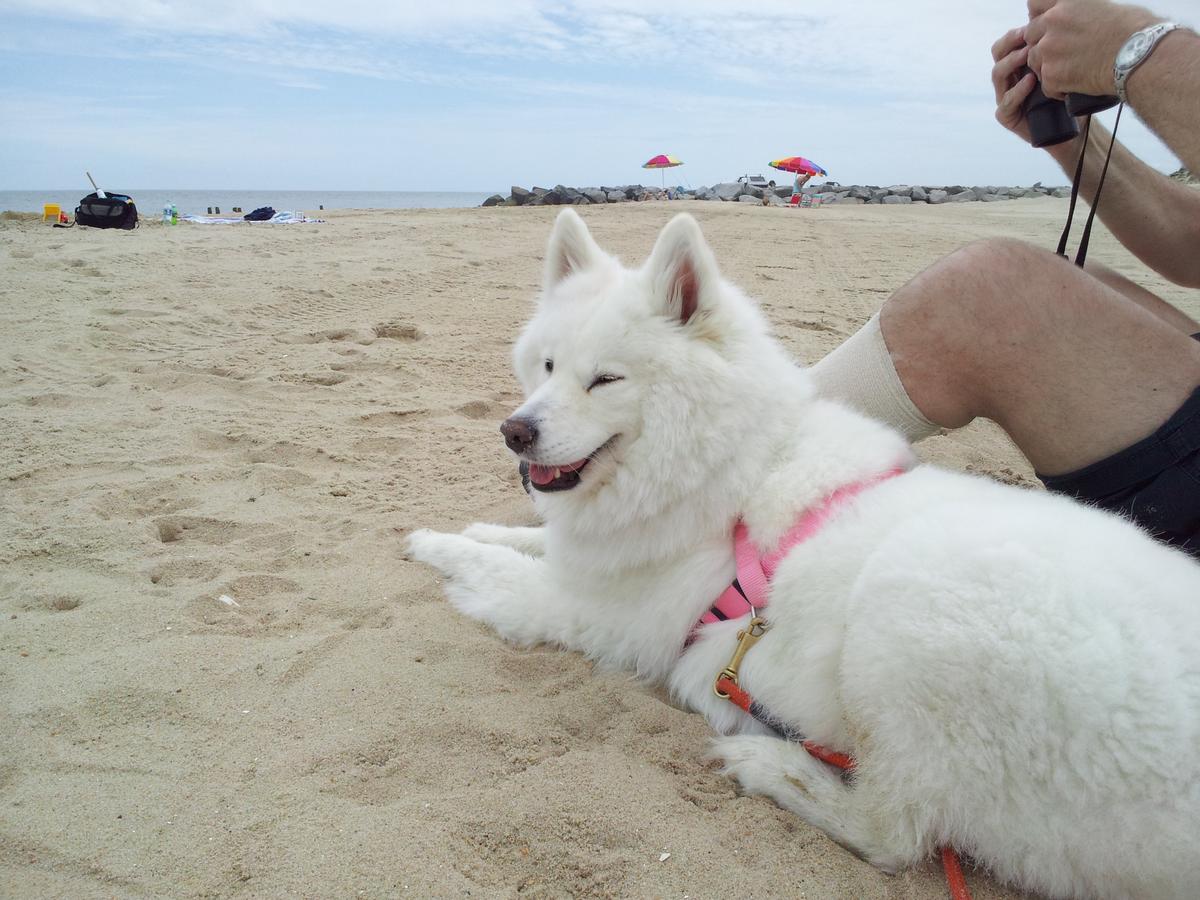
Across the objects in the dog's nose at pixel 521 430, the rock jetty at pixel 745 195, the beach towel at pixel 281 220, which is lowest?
the dog's nose at pixel 521 430

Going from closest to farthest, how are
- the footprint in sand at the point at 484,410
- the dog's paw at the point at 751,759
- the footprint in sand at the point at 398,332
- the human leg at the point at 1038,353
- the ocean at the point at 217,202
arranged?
the dog's paw at the point at 751,759, the human leg at the point at 1038,353, the footprint in sand at the point at 484,410, the footprint in sand at the point at 398,332, the ocean at the point at 217,202

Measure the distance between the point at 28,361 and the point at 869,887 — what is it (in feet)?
16.1

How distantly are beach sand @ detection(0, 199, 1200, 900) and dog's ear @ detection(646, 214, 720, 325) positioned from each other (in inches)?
45.5

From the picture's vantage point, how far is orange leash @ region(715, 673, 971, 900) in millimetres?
1470

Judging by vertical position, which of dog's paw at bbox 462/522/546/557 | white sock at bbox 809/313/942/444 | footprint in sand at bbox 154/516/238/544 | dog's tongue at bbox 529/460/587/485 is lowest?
dog's paw at bbox 462/522/546/557

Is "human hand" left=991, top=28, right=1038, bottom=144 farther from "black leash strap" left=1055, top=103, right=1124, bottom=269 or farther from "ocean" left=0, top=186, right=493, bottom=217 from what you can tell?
"ocean" left=0, top=186, right=493, bottom=217

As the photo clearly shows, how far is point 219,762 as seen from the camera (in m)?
1.67

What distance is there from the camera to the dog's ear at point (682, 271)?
6.91 ft

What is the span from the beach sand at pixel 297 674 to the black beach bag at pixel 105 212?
6619mm

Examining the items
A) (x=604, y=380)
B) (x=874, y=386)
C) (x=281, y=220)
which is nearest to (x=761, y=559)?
(x=604, y=380)

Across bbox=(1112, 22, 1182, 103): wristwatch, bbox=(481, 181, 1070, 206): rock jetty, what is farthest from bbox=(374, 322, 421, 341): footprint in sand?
bbox=(481, 181, 1070, 206): rock jetty

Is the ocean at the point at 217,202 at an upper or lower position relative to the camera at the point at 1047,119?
upper

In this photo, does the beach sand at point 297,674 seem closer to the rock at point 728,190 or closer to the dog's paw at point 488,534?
the dog's paw at point 488,534

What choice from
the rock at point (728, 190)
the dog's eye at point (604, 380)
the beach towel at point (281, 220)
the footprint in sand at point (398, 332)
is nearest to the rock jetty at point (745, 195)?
the rock at point (728, 190)
